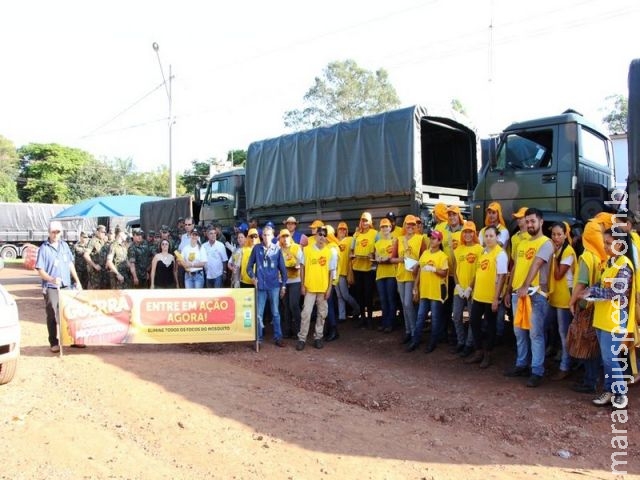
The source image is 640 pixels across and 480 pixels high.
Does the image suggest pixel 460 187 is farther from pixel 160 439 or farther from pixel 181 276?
pixel 160 439

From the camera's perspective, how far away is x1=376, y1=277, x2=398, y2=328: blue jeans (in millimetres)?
8445

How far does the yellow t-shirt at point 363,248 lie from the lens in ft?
28.7

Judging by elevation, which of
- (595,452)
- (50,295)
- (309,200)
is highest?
(309,200)

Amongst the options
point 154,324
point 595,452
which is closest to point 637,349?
point 595,452

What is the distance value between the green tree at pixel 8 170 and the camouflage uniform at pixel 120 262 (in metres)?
37.6

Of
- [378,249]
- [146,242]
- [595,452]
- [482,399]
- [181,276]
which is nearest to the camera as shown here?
[595,452]

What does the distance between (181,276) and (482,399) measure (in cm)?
645

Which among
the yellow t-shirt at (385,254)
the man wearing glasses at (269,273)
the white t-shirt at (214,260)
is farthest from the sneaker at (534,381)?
the white t-shirt at (214,260)

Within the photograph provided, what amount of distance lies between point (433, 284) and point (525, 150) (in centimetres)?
243

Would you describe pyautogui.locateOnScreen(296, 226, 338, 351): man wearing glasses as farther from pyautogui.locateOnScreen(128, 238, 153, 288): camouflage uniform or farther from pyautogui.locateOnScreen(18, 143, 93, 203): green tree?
pyautogui.locateOnScreen(18, 143, 93, 203): green tree

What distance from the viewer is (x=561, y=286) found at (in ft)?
19.8

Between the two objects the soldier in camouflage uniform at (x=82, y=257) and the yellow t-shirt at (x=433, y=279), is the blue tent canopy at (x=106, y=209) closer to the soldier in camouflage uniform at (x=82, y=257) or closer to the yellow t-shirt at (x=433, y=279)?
the soldier in camouflage uniform at (x=82, y=257)

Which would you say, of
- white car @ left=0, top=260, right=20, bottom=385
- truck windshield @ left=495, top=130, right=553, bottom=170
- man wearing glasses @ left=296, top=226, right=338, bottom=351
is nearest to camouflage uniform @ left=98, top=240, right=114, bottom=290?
man wearing glasses @ left=296, top=226, right=338, bottom=351

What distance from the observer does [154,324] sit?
7.46 m
